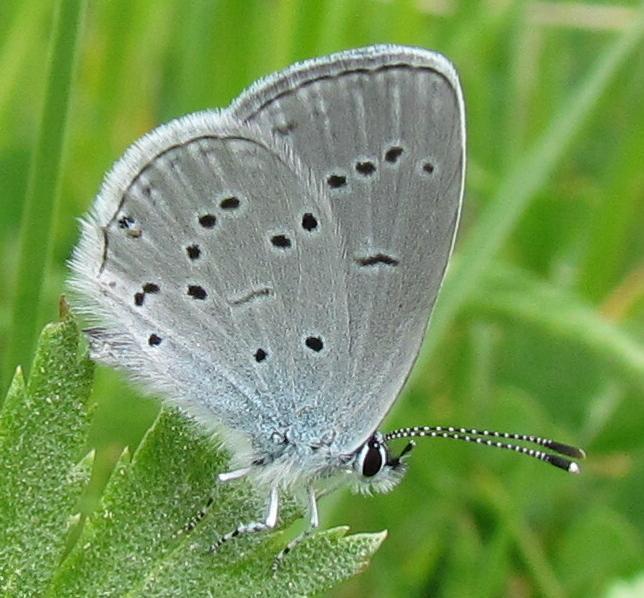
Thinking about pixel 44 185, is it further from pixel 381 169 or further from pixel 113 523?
pixel 113 523

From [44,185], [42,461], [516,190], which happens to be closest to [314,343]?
[44,185]

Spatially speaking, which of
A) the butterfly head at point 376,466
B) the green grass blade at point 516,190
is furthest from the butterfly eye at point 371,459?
the green grass blade at point 516,190

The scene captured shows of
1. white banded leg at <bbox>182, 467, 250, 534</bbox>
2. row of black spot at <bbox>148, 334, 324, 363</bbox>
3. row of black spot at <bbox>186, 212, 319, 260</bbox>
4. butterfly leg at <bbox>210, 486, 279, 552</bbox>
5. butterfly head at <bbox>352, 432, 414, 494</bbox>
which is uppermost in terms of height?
row of black spot at <bbox>186, 212, 319, 260</bbox>

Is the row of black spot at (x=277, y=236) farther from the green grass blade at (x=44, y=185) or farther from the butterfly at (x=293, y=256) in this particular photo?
the green grass blade at (x=44, y=185)

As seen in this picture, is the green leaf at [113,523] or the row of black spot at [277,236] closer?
the green leaf at [113,523]

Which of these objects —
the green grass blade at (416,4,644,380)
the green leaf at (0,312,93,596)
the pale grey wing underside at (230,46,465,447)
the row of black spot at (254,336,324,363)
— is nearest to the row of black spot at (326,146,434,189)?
the pale grey wing underside at (230,46,465,447)

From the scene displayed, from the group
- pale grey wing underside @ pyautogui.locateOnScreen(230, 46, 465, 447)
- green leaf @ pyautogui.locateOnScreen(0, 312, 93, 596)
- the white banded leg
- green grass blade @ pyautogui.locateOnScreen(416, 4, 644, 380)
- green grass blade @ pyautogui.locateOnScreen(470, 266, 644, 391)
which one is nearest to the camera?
green leaf @ pyautogui.locateOnScreen(0, 312, 93, 596)

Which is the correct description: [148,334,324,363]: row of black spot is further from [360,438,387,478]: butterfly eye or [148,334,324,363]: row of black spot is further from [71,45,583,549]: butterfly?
[360,438,387,478]: butterfly eye
